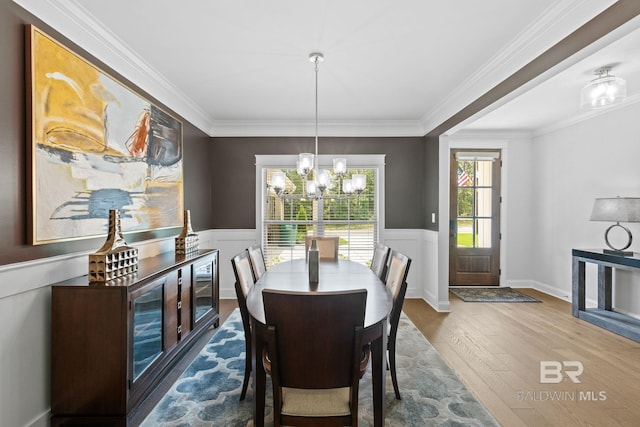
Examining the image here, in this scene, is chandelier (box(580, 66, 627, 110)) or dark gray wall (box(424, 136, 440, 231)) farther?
dark gray wall (box(424, 136, 440, 231))

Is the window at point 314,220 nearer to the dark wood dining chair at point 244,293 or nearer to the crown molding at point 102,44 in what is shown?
the crown molding at point 102,44

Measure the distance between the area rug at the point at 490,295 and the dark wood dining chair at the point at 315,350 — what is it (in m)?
3.85

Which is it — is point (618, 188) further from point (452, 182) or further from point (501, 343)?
point (501, 343)

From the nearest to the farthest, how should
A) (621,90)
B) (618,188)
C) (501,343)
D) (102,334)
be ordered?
(102,334), (621,90), (501,343), (618,188)

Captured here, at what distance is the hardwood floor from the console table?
0.33ft

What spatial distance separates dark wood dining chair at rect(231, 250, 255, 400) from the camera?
215cm

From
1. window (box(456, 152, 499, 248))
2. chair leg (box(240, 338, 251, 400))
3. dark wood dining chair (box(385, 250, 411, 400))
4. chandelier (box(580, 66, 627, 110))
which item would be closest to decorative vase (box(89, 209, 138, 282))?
chair leg (box(240, 338, 251, 400))

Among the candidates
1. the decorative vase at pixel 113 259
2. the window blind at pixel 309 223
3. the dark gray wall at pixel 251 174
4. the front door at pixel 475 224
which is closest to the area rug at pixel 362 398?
the decorative vase at pixel 113 259

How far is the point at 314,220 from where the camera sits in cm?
500

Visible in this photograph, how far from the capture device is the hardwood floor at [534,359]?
2.16 m

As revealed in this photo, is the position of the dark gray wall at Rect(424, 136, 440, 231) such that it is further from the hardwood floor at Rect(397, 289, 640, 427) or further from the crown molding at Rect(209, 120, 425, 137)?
the hardwood floor at Rect(397, 289, 640, 427)

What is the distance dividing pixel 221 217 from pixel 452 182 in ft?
12.2

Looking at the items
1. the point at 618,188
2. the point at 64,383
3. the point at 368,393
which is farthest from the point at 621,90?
the point at 64,383

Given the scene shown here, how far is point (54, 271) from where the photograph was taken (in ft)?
6.56
